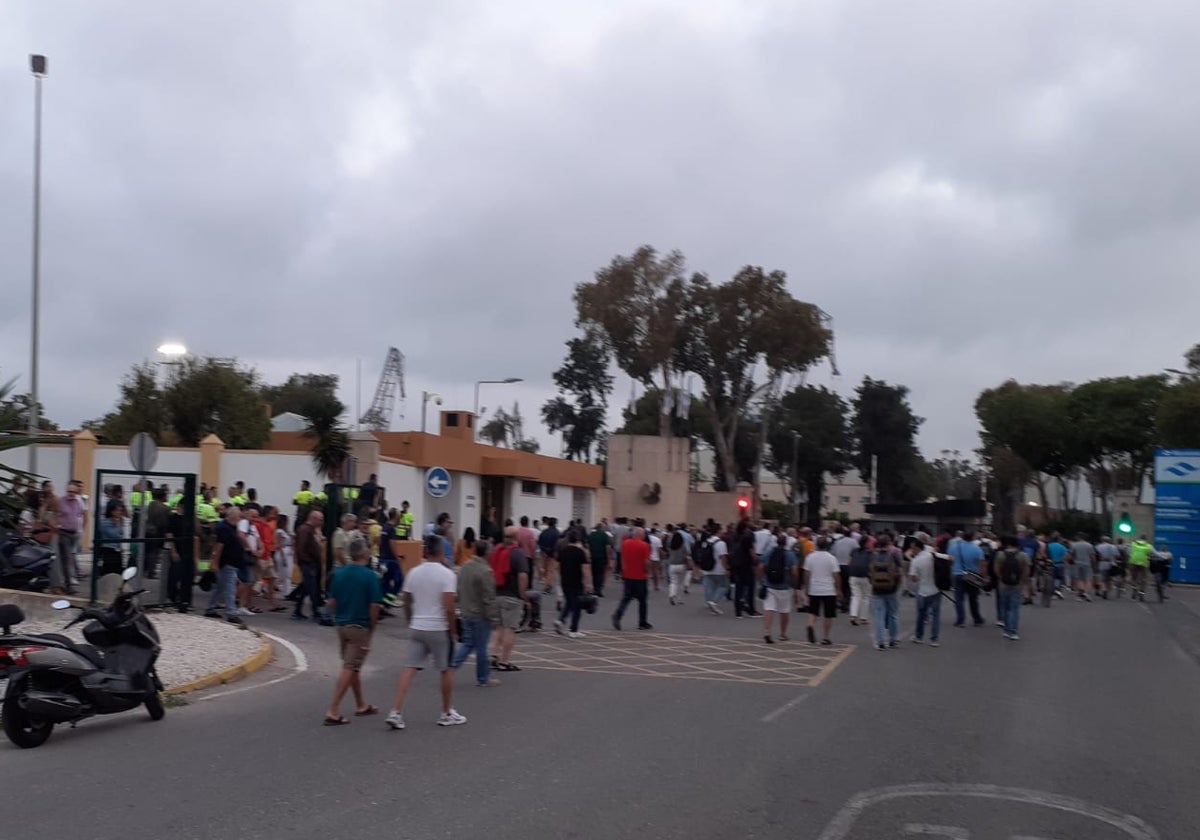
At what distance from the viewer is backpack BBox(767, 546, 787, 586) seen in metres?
17.7

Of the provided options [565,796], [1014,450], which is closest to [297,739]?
[565,796]

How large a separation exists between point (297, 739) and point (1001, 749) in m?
5.80

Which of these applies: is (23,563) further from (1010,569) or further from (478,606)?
(1010,569)

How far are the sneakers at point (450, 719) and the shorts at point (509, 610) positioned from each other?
12.7ft

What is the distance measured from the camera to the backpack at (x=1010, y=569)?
62.2 feet

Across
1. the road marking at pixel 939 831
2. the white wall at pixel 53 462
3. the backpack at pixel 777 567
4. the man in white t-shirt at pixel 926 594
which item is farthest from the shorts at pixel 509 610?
the white wall at pixel 53 462

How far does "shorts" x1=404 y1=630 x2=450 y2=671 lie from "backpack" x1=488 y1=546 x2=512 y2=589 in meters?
4.17

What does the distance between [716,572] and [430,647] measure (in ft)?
45.6

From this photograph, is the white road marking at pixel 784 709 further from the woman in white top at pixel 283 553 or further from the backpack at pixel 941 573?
the woman in white top at pixel 283 553

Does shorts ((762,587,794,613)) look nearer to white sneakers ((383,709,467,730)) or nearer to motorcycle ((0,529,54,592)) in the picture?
white sneakers ((383,709,467,730))

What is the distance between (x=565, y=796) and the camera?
755 centimetres

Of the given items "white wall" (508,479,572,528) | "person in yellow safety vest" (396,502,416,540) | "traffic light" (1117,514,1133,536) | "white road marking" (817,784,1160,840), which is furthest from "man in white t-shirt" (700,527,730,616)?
"traffic light" (1117,514,1133,536)

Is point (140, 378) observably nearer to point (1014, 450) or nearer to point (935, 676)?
point (935, 676)

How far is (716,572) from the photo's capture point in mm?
23875
